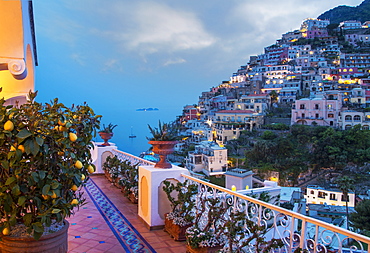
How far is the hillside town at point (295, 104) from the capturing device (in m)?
36.3

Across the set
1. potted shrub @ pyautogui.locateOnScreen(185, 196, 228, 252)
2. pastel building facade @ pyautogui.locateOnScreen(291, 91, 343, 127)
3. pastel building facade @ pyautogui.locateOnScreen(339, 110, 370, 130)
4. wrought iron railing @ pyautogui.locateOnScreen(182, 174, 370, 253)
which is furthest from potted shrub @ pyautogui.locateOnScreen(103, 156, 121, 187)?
pastel building facade @ pyautogui.locateOnScreen(291, 91, 343, 127)

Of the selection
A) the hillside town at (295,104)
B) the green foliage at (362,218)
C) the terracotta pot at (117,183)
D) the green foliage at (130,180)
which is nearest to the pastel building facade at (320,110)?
the hillside town at (295,104)

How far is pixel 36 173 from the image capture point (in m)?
1.79

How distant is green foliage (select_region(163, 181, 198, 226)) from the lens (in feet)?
11.7

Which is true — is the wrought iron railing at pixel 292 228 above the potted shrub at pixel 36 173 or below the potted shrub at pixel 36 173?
below

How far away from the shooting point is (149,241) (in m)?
3.60

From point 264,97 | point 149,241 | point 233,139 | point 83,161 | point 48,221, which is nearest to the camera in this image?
point 48,221

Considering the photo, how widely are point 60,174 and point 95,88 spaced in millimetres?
128559

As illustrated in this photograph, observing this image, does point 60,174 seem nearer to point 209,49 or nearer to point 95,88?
point 209,49

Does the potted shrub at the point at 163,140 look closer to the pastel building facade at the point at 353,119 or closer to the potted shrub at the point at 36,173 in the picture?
the potted shrub at the point at 36,173

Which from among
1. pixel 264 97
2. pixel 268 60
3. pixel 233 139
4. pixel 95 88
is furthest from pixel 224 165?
pixel 95 88

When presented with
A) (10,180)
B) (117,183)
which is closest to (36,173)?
(10,180)

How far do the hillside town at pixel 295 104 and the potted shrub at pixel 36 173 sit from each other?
25906mm

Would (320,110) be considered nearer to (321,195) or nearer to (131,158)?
(321,195)
